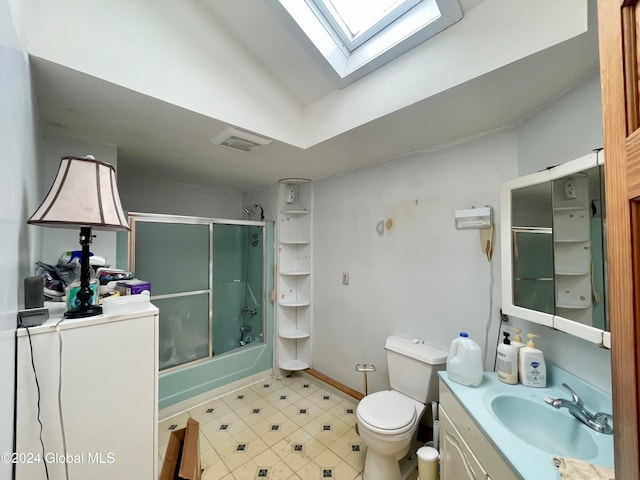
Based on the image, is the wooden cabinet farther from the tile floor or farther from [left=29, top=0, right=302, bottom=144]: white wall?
[left=29, top=0, right=302, bottom=144]: white wall

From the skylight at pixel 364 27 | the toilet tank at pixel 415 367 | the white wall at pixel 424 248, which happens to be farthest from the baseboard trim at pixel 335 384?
the skylight at pixel 364 27

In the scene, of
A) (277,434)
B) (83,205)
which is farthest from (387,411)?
(83,205)

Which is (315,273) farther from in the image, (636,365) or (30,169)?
(636,365)

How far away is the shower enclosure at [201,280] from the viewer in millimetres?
2199

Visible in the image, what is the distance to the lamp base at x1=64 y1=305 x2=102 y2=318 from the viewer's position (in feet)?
2.94

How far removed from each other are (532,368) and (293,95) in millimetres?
2011

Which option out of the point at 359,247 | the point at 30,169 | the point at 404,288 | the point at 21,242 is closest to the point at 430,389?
the point at 404,288

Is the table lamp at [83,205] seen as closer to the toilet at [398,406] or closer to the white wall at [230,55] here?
the white wall at [230,55]

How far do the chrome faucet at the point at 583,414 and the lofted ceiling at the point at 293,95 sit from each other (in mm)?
1320

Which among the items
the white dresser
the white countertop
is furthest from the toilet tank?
the white countertop

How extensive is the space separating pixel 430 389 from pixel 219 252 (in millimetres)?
2195

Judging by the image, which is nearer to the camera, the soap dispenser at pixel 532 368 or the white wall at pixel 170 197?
the soap dispenser at pixel 532 368

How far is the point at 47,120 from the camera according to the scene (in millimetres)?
1416

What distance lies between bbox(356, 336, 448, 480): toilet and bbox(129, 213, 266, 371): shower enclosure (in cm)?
151
